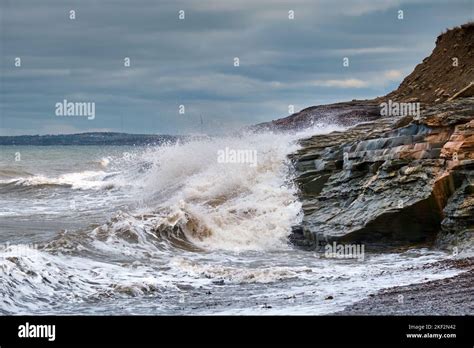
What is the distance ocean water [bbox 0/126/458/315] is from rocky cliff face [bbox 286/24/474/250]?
632 millimetres

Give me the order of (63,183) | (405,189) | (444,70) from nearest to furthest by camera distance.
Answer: (405,189)
(444,70)
(63,183)

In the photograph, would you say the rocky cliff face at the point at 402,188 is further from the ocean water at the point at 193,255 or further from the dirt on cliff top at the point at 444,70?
the dirt on cliff top at the point at 444,70

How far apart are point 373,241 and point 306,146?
9.82 metres

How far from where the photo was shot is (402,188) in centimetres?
1845

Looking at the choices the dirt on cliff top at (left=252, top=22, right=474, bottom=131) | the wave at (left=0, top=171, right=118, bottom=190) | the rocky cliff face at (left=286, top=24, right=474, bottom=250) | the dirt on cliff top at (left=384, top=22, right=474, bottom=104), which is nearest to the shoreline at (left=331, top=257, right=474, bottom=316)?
the rocky cliff face at (left=286, top=24, right=474, bottom=250)

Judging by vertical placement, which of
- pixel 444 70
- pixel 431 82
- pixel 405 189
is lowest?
pixel 405 189

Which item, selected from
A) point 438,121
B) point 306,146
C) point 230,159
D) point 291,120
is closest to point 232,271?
point 438,121

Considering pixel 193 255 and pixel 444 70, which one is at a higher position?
pixel 444 70

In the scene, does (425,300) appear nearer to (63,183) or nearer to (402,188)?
(402,188)

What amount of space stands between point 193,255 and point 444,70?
991 inches

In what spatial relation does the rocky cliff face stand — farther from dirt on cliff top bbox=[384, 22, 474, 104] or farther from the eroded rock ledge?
dirt on cliff top bbox=[384, 22, 474, 104]

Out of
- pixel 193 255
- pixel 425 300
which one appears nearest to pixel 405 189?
pixel 193 255

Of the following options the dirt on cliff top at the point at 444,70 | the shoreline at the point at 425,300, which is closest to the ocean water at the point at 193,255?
the shoreline at the point at 425,300

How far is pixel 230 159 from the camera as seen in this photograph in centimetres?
3000
